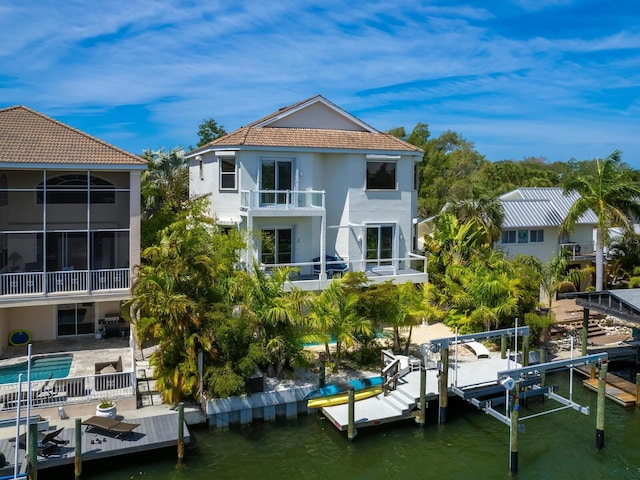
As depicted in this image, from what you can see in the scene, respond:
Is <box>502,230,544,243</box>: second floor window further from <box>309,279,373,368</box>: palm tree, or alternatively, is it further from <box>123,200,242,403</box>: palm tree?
<box>123,200,242,403</box>: palm tree

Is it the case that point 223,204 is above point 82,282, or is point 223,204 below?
above

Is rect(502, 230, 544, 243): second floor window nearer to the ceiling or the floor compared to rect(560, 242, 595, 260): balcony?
nearer to the ceiling

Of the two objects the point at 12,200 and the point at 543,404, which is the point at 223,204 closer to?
the point at 12,200

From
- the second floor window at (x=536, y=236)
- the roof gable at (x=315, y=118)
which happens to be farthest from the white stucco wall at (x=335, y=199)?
the second floor window at (x=536, y=236)

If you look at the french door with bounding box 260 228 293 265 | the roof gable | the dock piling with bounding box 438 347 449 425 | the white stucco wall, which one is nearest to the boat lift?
the dock piling with bounding box 438 347 449 425

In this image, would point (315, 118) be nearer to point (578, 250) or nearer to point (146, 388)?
point (146, 388)

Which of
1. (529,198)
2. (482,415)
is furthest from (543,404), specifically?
(529,198)

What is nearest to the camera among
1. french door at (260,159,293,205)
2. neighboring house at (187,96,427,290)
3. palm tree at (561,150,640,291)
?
neighboring house at (187,96,427,290)
